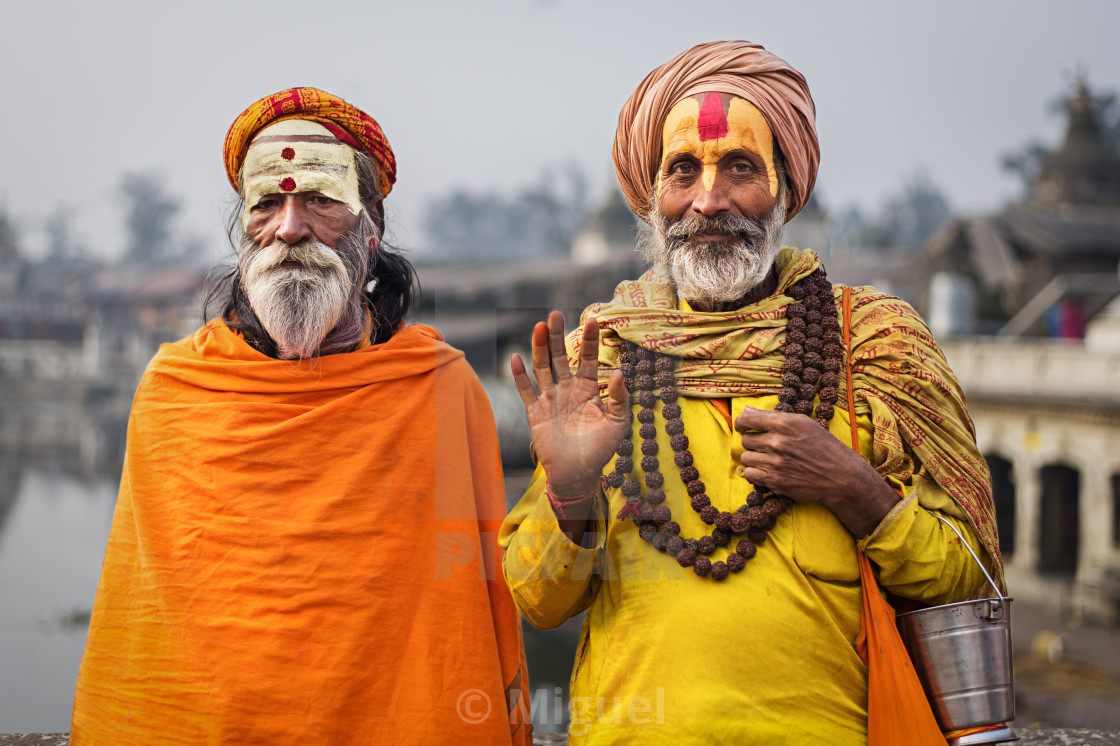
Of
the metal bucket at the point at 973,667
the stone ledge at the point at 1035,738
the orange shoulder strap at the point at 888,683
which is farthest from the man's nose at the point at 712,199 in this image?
the stone ledge at the point at 1035,738

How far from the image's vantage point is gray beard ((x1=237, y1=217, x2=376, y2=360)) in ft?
8.07

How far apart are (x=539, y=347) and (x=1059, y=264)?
2158 centimetres

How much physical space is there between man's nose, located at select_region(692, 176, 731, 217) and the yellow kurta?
0.42 m

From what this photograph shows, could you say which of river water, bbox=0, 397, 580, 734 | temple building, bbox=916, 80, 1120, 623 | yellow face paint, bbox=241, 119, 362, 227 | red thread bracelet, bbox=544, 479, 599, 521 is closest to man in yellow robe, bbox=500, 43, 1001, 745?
red thread bracelet, bbox=544, 479, 599, 521

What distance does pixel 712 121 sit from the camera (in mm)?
2074

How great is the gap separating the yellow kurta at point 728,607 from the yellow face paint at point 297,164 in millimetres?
1089

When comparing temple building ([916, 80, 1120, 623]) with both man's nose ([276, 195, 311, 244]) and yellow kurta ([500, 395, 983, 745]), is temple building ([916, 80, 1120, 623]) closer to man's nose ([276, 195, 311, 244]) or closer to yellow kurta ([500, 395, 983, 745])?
yellow kurta ([500, 395, 983, 745])

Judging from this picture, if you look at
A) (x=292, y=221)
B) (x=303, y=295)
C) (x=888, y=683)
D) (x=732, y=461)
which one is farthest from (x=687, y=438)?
(x=292, y=221)

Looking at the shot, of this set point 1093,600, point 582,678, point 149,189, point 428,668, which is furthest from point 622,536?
point 149,189

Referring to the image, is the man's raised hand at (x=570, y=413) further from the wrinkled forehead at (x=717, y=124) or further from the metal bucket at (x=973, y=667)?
the metal bucket at (x=973, y=667)

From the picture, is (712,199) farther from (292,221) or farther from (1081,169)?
(1081,169)

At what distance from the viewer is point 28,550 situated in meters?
19.0

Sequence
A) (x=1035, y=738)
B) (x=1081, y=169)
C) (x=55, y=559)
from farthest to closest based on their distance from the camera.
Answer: (x=1081, y=169)
(x=55, y=559)
(x=1035, y=738)

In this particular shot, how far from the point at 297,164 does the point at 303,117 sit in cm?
16
